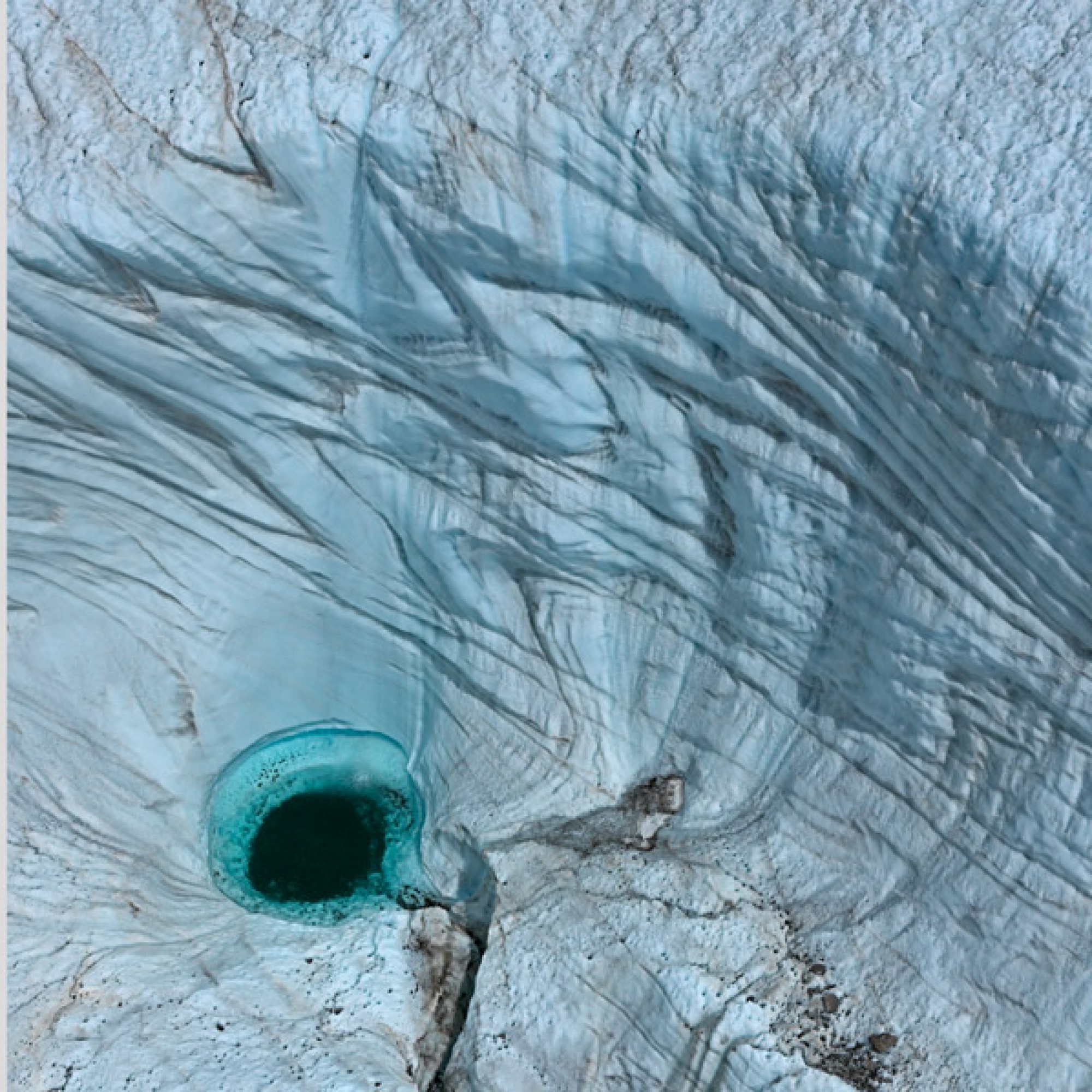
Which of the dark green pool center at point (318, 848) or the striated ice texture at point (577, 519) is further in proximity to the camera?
the dark green pool center at point (318, 848)

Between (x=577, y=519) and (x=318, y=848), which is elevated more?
(x=577, y=519)

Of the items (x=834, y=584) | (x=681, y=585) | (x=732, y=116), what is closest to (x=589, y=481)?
(x=681, y=585)

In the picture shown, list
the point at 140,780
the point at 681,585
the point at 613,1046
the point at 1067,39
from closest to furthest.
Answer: the point at 1067,39 → the point at 613,1046 → the point at 681,585 → the point at 140,780

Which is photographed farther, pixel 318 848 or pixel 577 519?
pixel 318 848

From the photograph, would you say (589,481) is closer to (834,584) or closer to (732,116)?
(834,584)
